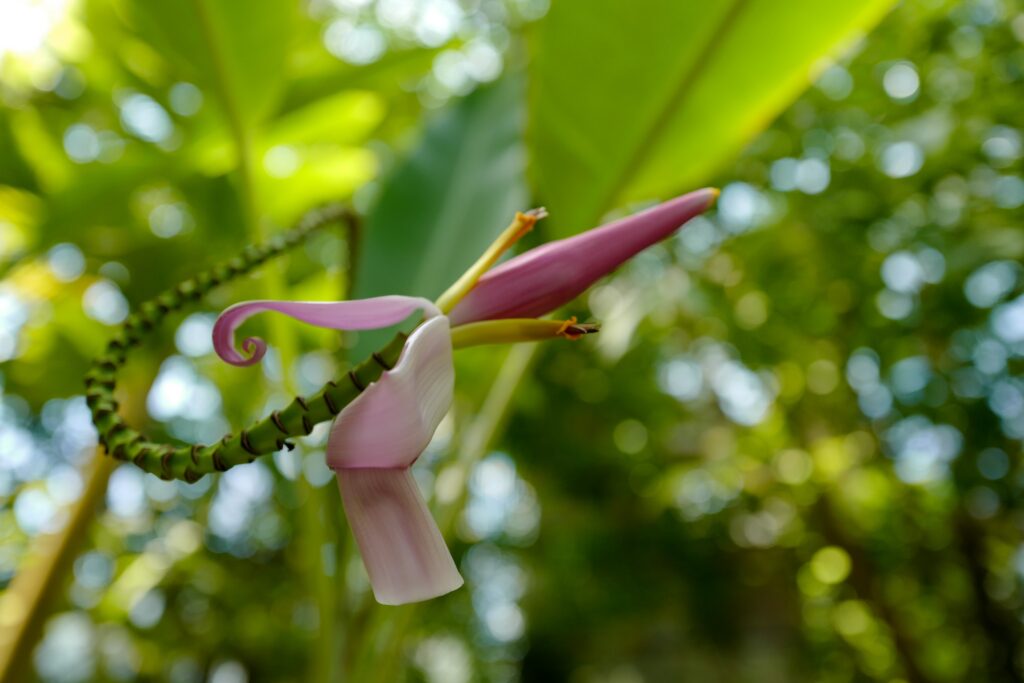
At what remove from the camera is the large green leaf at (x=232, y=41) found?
586 millimetres

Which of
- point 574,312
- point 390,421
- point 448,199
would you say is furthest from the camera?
point 574,312

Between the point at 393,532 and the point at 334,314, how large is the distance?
6 centimetres

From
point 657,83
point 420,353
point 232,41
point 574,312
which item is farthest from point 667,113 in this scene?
point 574,312

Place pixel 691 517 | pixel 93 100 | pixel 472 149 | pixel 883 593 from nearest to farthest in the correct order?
pixel 472 149 < pixel 93 100 < pixel 883 593 < pixel 691 517

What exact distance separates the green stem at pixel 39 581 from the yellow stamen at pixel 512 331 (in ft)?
1.71

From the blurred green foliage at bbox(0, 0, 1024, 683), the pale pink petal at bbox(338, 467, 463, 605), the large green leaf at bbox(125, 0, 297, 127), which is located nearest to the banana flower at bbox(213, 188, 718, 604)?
the pale pink petal at bbox(338, 467, 463, 605)

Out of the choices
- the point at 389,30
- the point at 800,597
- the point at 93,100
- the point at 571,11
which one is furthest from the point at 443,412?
the point at 800,597

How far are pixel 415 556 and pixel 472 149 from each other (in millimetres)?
523

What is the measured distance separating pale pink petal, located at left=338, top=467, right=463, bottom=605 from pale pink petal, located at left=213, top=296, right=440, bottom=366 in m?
0.05

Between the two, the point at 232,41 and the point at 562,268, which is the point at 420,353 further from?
the point at 232,41

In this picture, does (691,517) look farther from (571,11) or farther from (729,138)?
(571,11)

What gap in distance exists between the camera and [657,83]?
0.54 metres

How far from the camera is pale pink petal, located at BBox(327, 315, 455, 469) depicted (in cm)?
18

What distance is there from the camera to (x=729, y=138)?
575 mm
